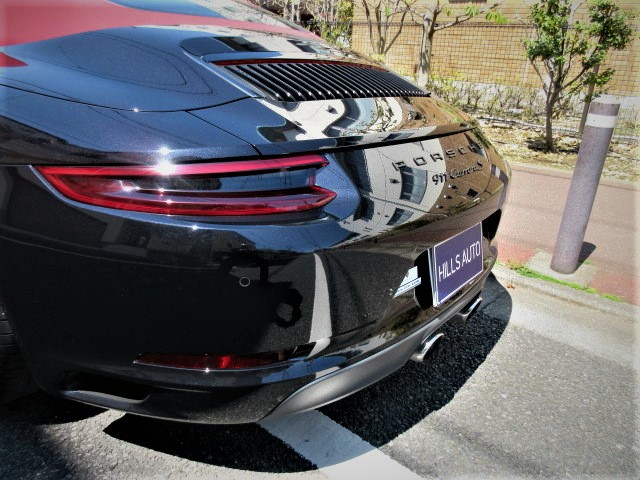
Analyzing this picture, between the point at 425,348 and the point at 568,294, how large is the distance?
1924 mm

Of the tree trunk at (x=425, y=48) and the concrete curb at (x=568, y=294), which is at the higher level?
the tree trunk at (x=425, y=48)

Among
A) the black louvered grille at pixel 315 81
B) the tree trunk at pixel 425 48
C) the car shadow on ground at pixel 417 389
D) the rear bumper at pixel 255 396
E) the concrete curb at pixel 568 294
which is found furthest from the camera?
the tree trunk at pixel 425 48

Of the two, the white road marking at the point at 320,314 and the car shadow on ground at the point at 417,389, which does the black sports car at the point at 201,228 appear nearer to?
the white road marking at the point at 320,314

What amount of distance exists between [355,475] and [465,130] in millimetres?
1414

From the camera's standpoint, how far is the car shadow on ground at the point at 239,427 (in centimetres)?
184

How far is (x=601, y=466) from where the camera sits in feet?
6.31

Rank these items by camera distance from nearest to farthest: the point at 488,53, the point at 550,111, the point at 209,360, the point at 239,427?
the point at 209,360, the point at 239,427, the point at 550,111, the point at 488,53

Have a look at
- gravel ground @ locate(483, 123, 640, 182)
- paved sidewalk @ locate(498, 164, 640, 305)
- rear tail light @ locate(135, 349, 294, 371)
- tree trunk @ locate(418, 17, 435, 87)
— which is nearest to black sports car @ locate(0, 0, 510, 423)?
rear tail light @ locate(135, 349, 294, 371)

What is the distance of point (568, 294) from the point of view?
333 cm

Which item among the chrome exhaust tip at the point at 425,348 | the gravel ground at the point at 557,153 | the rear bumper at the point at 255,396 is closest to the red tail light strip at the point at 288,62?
the rear bumper at the point at 255,396

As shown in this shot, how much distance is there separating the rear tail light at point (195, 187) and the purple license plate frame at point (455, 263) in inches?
23.8

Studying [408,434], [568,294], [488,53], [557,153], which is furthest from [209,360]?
[488,53]

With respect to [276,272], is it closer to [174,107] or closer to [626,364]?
[174,107]

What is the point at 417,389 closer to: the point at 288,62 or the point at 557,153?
the point at 288,62
